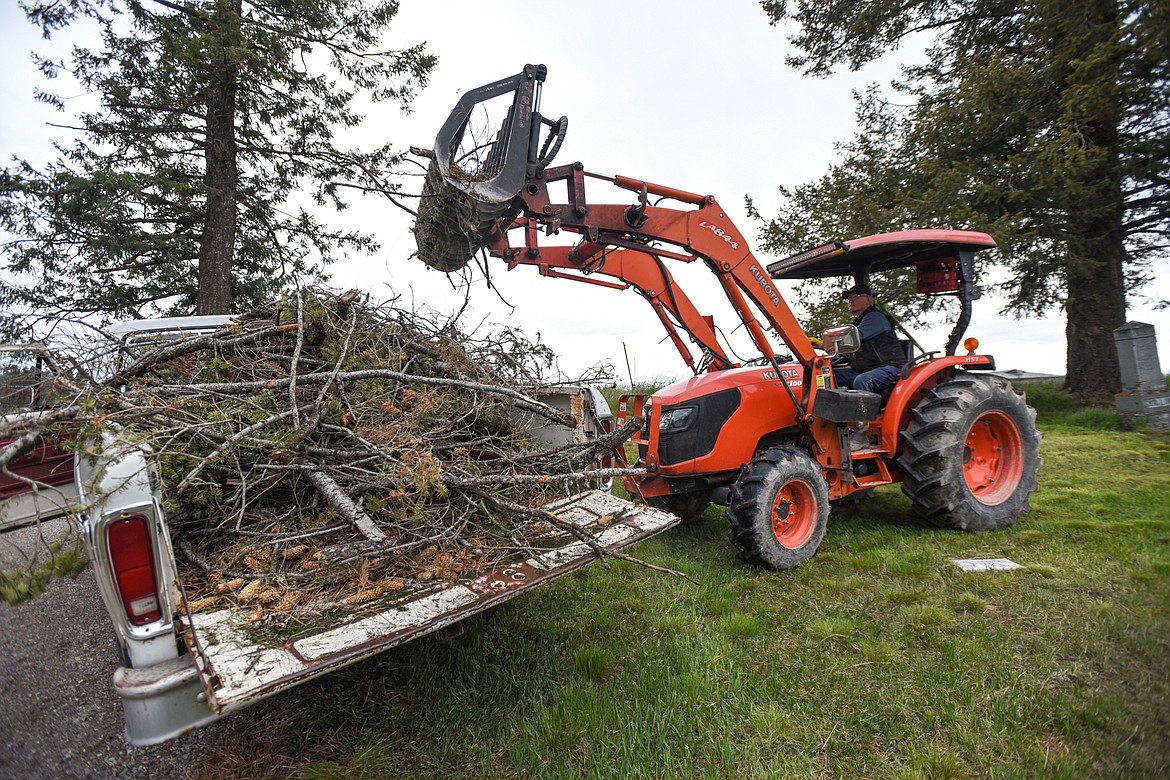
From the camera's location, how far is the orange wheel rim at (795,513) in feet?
14.1

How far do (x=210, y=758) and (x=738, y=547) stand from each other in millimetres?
3168

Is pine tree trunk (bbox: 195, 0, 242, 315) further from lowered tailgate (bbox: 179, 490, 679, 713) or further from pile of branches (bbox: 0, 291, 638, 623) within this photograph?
lowered tailgate (bbox: 179, 490, 679, 713)

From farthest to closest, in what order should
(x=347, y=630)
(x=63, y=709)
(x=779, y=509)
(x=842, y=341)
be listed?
(x=842, y=341), (x=779, y=509), (x=63, y=709), (x=347, y=630)

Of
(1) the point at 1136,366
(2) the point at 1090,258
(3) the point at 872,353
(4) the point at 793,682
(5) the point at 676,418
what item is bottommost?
(4) the point at 793,682

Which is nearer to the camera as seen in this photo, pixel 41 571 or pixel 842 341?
pixel 41 571

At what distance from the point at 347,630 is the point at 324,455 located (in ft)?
3.38

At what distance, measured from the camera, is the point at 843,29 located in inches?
477

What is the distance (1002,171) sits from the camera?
947 cm

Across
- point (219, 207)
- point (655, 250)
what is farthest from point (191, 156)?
point (655, 250)

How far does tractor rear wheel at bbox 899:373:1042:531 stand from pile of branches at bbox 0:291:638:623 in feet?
9.32

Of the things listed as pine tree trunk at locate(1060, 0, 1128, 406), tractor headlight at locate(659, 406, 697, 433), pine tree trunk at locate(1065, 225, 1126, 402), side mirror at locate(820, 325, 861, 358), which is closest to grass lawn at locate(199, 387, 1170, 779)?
tractor headlight at locate(659, 406, 697, 433)

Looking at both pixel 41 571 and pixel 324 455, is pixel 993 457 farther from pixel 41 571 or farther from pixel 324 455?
pixel 41 571

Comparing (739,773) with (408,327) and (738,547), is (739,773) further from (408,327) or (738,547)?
(408,327)

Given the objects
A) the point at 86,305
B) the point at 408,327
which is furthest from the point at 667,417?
the point at 86,305
